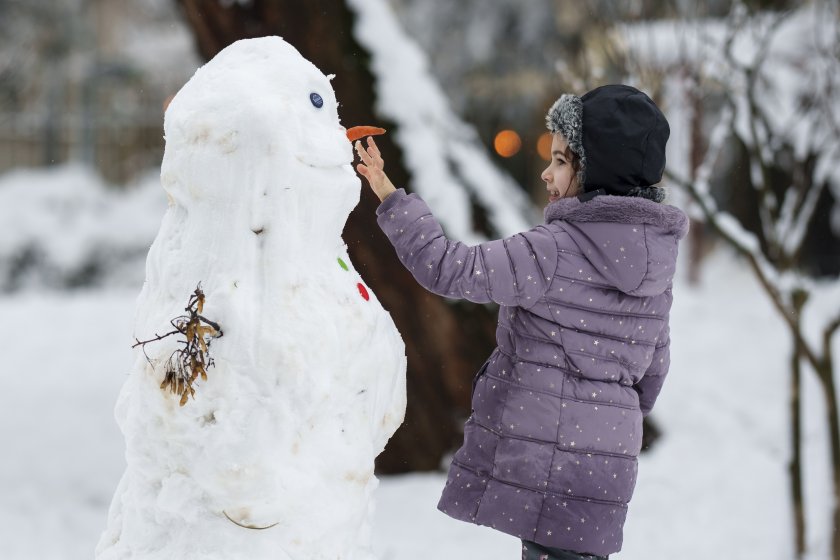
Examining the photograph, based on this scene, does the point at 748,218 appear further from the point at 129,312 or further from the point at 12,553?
the point at 12,553

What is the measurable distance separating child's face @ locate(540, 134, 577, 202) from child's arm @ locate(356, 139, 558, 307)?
17 centimetres

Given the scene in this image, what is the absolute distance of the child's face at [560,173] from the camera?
2527 mm

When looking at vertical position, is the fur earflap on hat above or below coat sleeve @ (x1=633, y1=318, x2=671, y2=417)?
above

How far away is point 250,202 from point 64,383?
628 cm

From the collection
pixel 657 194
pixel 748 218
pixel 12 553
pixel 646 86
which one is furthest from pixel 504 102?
pixel 657 194

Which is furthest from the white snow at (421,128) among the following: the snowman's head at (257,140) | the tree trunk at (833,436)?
the snowman's head at (257,140)

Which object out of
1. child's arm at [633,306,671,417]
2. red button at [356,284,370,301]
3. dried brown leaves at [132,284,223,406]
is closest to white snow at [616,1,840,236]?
child's arm at [633,306,671,417]

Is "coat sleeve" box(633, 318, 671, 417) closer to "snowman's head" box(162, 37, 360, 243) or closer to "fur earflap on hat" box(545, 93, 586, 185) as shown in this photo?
"fur earflap on hat" box(545, 93, 586, 185)

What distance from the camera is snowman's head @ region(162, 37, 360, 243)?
2230mm

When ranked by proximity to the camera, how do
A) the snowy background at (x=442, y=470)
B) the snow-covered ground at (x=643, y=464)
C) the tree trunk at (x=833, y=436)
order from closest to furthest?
the tree trunk at (x=833, y=436) < the snow-covered ground at (x=643, y=464) < the snowy background at (x=442, y=470)

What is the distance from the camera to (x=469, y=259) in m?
2.36

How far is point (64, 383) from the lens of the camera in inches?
311

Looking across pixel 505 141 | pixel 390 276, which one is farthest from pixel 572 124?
pixel 505 141

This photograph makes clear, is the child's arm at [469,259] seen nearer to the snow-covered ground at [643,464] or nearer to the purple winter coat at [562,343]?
the purple winter coat at [562,343]
